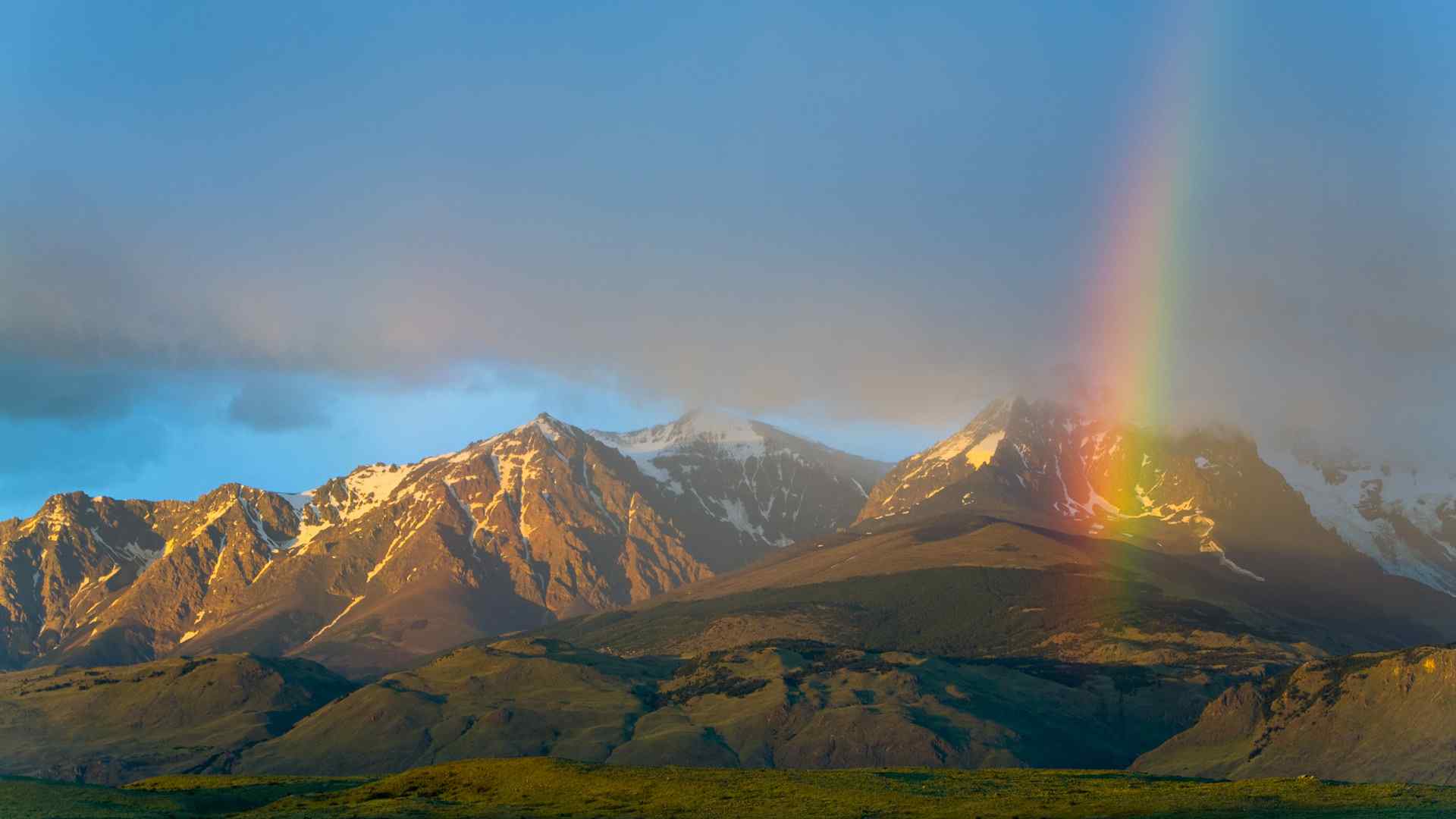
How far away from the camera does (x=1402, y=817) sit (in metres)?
190

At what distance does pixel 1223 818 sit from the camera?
19925 centimetres

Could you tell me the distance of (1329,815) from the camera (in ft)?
654

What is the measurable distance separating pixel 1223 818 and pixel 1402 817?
20845 mm

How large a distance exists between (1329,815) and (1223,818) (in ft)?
43.6

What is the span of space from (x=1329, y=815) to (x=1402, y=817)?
35.3 feet
